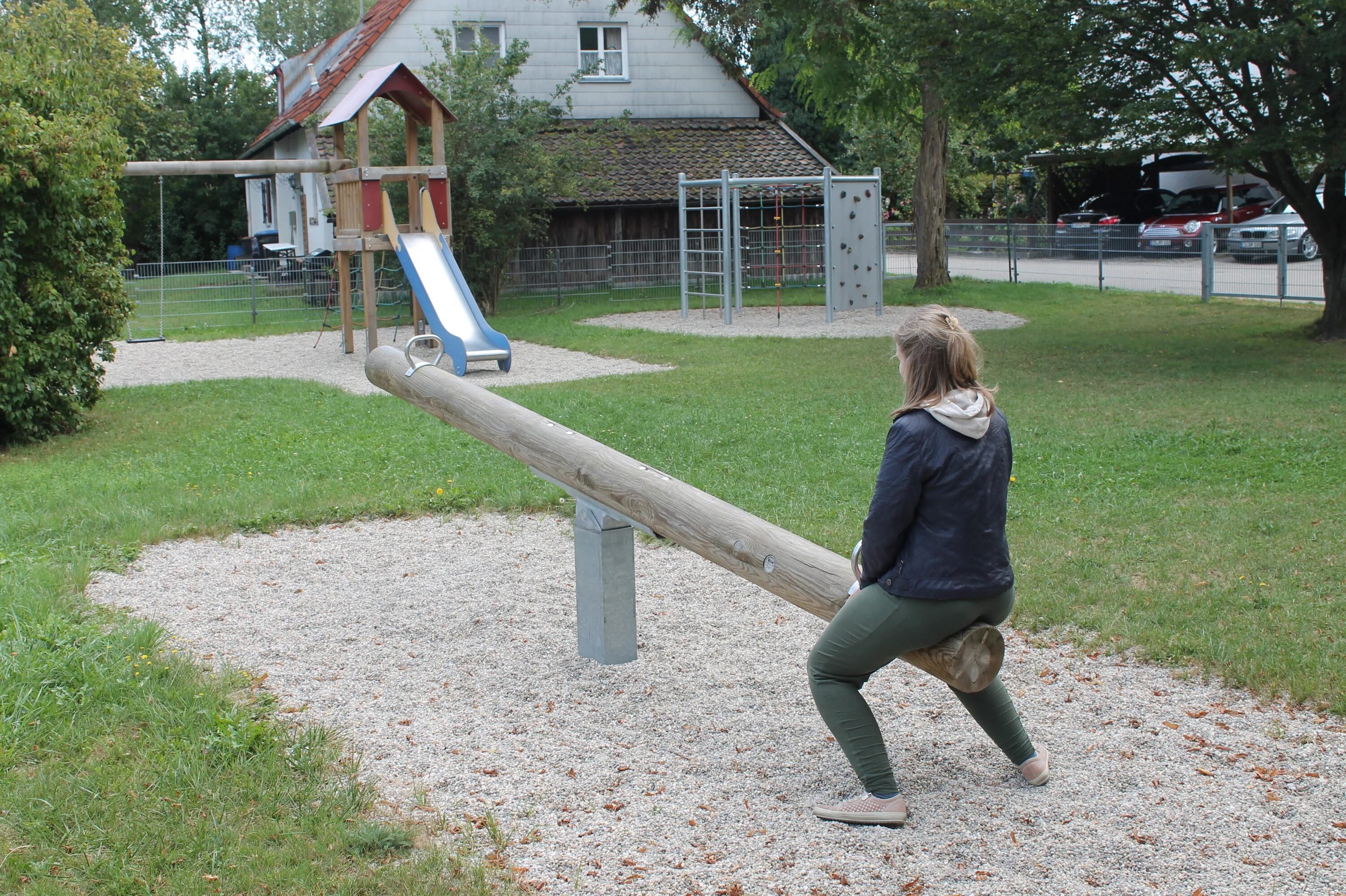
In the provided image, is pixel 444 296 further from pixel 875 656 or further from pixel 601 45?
pixel 601 45

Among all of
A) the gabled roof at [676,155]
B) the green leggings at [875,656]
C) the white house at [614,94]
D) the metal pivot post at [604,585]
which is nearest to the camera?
the green leggings at [875,656]

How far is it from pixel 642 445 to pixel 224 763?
5820 millimetres

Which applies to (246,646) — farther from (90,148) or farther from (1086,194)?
(1086,194)

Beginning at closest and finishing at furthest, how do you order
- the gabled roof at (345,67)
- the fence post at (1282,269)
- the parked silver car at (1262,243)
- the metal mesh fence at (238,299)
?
the fence post at (1282,269) → the parked silver car at (1262,243) → the metal mesh fence at (238,299) → the gabled roof at (345,67)

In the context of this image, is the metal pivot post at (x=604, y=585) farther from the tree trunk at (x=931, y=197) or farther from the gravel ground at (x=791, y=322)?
the tree trunk at (x=931, y=197)

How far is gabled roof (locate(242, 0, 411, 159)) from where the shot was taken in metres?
27.5

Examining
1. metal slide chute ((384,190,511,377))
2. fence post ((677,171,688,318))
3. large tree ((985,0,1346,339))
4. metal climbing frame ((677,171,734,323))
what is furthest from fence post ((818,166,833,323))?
large tree ((985,0,1346,339))

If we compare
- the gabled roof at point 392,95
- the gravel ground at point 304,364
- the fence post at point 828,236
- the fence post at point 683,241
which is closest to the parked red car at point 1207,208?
the fence post at point 828,236

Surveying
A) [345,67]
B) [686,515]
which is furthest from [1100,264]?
[686,515]

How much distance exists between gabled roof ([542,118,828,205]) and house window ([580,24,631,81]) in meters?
1.15

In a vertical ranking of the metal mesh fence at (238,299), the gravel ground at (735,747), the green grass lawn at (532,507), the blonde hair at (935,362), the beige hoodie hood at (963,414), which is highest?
the metal mesh fence at (238,299)

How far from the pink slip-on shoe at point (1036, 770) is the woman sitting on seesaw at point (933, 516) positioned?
66cm

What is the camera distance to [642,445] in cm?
983

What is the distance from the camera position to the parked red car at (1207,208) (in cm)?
3148
